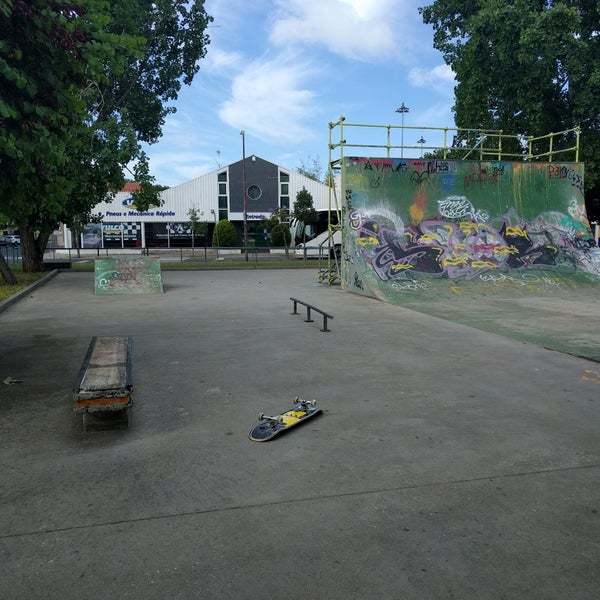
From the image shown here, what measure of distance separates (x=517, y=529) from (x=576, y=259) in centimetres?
1629

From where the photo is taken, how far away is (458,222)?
1694 centimetres

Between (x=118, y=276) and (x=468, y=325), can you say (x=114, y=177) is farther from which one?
(x=468, y=325)

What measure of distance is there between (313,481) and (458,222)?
47.5 feet

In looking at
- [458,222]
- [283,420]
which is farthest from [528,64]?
[283,420]

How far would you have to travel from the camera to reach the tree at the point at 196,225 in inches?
1934

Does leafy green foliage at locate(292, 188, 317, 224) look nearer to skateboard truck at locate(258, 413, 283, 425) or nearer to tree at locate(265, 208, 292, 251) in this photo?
tree at locate(265, 208, 292, 251)

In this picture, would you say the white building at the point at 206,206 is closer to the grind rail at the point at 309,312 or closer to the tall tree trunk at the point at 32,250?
the tall tree trunk at the point at 32,250

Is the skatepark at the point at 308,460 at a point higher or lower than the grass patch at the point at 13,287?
lower

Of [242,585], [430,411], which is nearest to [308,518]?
[242,585]

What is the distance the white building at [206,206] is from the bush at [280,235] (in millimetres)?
3179

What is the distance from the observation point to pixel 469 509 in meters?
3.34

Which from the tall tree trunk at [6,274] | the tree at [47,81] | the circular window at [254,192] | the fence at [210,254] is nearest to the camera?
the tree at [47,81]

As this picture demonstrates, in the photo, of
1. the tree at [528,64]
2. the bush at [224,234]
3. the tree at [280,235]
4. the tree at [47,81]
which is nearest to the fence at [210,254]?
the tree at [280,235]

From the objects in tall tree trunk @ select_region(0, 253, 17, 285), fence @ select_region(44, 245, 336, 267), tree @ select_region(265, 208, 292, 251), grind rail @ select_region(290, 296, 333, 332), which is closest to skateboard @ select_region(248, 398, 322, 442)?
grind rail @ select_region(290, 296, 333, 332)
